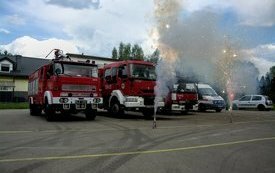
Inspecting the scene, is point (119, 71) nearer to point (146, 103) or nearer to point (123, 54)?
point (146, 103)

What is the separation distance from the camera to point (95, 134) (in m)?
12.9

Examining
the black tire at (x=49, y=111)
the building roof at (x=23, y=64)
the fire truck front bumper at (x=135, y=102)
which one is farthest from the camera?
the building roof at (x=23, y=64)

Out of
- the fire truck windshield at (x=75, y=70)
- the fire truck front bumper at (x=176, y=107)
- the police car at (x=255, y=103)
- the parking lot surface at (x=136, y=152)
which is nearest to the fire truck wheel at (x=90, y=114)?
the fire truck windshield at (x=75, y=70)

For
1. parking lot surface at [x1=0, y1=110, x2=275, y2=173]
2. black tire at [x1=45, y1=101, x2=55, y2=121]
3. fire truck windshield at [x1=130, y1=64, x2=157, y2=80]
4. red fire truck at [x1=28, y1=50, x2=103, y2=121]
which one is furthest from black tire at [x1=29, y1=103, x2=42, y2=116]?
parking lot surface at [x1=0, y1=110, x2=275, y2=173]

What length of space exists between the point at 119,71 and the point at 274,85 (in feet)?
142

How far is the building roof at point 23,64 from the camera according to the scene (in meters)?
54.9

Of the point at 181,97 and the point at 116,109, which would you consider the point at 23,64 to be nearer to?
the point at 116,109

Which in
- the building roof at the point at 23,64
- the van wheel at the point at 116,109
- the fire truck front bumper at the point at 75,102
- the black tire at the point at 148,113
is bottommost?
the black tire at the point at 148,113

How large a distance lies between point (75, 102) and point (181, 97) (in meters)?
7.03

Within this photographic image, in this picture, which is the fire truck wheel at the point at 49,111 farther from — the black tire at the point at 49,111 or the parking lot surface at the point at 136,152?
the parking lot surface at the point at 136,152

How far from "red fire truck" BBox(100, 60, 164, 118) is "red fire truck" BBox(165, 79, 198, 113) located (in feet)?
5.08

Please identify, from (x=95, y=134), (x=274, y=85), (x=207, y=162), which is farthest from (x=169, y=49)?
(x=274, y=85)

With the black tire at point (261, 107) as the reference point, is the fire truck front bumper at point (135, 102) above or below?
above

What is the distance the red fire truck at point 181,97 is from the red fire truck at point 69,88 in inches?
182
